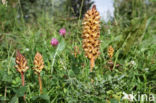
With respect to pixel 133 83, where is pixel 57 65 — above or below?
above

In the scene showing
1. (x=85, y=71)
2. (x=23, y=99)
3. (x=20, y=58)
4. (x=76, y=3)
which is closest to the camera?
(x=20, y=58)

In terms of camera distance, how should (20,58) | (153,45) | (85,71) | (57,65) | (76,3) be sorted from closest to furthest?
(20,58) < (85,71) < (57,65) < (153,45) < (76,3)

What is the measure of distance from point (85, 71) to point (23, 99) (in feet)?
1.29

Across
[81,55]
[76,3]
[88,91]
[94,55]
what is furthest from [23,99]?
[76,3]

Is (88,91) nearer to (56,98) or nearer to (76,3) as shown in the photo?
(56,98)

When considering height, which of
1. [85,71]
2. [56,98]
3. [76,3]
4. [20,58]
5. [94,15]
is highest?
[76,3]

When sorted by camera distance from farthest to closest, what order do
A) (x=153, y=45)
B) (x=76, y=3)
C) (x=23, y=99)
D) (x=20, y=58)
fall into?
(x=76, y=3), (x=153, y=45), (x=23, y=99), (x=20, y=58)

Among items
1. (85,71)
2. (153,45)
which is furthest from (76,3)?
(85,71)

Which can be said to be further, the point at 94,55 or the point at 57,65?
the point at 57,65

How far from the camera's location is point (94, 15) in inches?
43.8

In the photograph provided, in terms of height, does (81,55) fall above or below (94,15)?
below

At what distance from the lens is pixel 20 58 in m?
0.94

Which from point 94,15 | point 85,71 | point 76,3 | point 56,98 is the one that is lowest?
point 56,98

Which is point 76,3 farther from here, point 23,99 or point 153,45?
point 23,99
